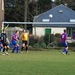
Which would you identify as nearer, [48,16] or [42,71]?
[42,71]

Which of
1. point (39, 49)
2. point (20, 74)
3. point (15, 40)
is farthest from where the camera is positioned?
point (39, 49)

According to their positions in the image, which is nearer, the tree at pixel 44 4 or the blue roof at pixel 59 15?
the blue roof at pixel 59 15

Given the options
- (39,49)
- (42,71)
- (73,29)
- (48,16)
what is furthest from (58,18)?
(42,71)

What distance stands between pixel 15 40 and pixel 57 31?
106 ft

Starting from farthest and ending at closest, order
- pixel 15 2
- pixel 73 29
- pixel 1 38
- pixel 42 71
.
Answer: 1. pixel 15 2
2. pixel 73 29
3. pixel 1 38
4. pixel 42 71

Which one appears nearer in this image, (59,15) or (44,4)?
(59,15)

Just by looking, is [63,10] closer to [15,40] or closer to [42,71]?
[15,40]

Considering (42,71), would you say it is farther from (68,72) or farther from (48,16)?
(48,16)

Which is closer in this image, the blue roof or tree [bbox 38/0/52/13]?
the blue roof

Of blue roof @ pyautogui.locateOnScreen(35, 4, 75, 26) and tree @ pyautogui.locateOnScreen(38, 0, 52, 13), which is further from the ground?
tree @ pyautogui.locateOnScreen(38, 0, 52, 13)

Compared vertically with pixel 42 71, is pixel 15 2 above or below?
above

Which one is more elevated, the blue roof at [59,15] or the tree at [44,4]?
the tree at [44,4]

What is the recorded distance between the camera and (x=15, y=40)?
27.7 metres

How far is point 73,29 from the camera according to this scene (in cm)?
5731
